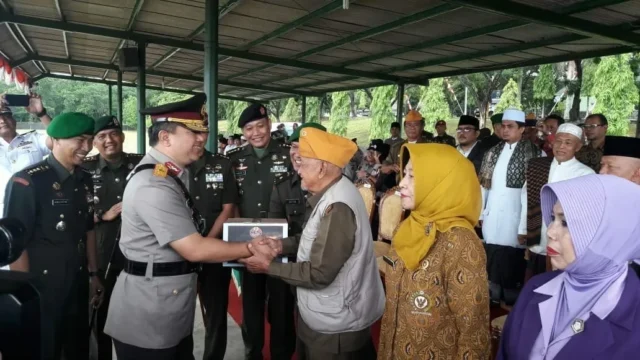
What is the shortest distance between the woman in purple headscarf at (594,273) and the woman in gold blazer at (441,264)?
26 cm

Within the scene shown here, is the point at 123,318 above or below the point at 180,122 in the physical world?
below

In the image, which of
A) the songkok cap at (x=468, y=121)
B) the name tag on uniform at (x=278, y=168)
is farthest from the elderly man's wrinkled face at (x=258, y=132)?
the songkok cap at (x=468, y=121)

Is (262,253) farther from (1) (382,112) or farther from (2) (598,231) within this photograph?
(1) (382,112)

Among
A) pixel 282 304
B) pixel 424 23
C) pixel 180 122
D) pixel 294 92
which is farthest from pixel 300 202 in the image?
pixel 294 92

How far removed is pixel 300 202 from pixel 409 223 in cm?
144

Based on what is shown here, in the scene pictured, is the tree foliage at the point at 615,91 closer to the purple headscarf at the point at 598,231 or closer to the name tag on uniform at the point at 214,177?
the name tag on uniform at the point at 214,177

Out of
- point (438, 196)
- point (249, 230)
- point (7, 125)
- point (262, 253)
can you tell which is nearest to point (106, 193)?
point (249, 230)

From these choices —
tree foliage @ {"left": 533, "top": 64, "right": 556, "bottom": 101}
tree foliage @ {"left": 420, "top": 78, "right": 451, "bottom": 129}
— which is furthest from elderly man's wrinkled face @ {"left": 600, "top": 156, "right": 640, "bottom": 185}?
tree foliage @ {"left": 420, "top": 78, "right": 451, "bottom": 129}

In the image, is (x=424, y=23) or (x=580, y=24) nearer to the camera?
(x=580, y=24)

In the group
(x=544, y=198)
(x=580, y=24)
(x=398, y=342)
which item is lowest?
(x=398, y=342)

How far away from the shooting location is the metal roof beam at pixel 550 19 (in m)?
4.63

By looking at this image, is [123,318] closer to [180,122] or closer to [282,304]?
[180,122]

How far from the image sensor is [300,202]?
310 centimetres

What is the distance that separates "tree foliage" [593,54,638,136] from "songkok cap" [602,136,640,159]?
15319 mm
